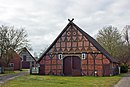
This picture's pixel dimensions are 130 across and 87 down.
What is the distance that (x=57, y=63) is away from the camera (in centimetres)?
4094

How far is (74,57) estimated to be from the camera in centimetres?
4062

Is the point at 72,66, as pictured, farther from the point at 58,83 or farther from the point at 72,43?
the point at 58,83

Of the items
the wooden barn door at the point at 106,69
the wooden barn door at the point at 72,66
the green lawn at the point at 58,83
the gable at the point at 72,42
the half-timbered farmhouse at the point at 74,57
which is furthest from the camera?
the wooden barn door at the point at 72,66

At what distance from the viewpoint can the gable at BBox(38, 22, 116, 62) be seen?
1574 inches

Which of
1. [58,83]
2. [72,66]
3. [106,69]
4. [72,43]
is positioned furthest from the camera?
[72,43]

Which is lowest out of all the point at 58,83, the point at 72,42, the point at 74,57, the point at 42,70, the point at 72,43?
the point at 58,83

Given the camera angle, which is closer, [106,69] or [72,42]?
[106,69]

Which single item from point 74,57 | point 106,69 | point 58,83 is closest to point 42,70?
point 74,57

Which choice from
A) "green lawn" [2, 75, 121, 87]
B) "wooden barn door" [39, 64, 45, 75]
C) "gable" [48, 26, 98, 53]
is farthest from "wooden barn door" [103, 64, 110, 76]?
"green lawn" [2, 75, 121, 87]

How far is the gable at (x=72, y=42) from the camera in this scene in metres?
40.0

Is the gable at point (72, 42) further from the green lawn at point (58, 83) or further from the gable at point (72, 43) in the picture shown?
the green lawn at point (58, 83)

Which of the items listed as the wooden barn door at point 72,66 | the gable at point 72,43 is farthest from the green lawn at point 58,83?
the gable at point 72,43

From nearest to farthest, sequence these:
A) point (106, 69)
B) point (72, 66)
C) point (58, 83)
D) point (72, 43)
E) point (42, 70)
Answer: point (58, 83)
point (106, 69)
point (72, 66)
point (72, 43)
point (42, 70)

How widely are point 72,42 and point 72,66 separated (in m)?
3.64
